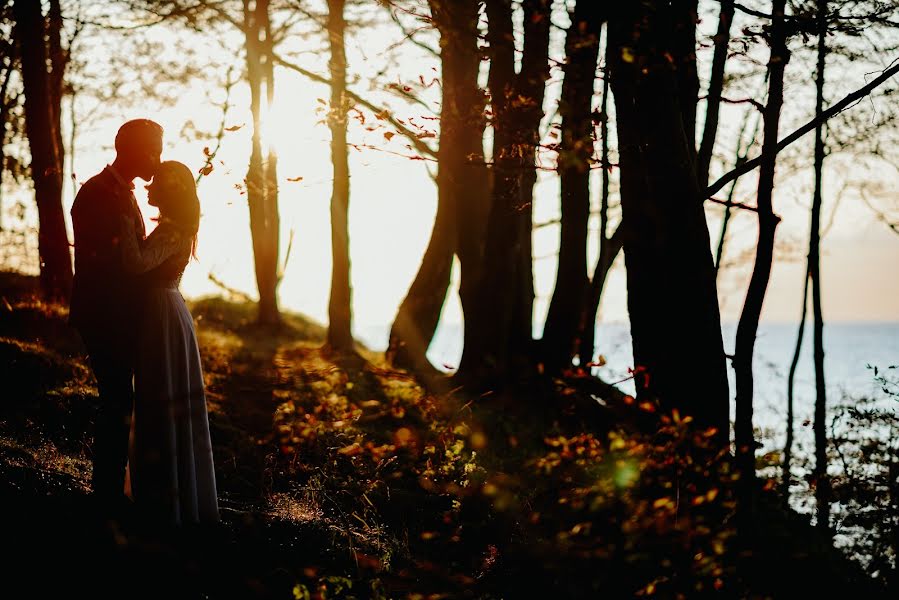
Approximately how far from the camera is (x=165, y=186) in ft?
14.7

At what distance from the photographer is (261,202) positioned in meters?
17.4

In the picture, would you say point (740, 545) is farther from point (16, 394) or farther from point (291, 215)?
point (291, 215)

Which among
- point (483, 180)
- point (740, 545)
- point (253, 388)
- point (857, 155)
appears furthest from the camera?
point (857, 155)

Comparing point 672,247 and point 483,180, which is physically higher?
point 483,180

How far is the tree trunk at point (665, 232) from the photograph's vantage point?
5.75m

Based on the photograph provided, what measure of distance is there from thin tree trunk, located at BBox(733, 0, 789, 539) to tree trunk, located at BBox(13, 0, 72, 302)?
9235 millimetres

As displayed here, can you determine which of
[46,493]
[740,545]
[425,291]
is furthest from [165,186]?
[425,291]

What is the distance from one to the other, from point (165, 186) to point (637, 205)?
11.9ft

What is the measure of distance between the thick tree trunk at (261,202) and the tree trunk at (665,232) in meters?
10.7

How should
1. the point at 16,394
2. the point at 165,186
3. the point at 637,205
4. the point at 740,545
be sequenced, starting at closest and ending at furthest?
the point at 165,186 < the point at 740,545 < the point at 637,205 < the point at 16,394

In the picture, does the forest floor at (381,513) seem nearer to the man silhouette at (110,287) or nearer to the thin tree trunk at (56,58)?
the man silhouette at (110,287)

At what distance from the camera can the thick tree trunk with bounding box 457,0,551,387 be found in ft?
30.6

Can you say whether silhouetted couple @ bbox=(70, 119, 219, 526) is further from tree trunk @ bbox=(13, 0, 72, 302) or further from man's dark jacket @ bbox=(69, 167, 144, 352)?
tree trunk @ bbox=(13, 0, 72, 302)

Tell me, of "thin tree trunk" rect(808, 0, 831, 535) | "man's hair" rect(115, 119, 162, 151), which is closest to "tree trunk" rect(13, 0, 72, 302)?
"man's hair" rect(115, 119, 162, 151)
